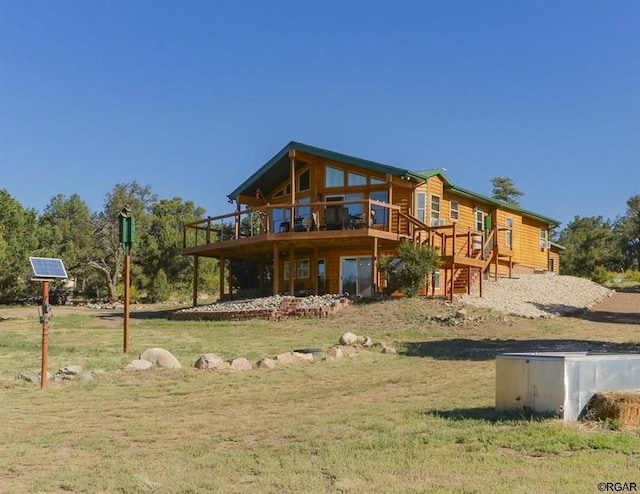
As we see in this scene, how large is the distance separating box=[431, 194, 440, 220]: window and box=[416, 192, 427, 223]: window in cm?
76

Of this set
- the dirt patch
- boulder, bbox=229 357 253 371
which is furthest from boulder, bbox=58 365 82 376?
the dirt patch

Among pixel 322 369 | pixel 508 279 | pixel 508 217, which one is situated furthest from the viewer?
pixel 508 217

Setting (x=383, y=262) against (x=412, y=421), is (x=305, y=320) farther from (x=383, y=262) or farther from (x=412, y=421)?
(x=412, y=421)

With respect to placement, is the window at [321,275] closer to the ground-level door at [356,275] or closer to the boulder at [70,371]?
the ground-level door at [356,275]

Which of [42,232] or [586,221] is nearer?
[42,232]

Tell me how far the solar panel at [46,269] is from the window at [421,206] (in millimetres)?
Answer: 18665

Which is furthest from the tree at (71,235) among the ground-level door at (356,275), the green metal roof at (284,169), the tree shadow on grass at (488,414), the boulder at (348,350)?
the tree shadow on grass at (488,414)

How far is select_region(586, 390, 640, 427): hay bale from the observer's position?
6770 millimetres

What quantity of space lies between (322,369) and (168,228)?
34.6 m

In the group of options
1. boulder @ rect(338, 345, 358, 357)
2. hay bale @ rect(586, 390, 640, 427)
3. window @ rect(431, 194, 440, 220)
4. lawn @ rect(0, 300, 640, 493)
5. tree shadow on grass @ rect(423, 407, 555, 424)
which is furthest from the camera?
window @ rect(431, 194, 440, 220)

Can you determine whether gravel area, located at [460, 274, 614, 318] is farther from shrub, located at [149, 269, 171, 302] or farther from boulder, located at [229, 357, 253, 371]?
shrub, located at [149, 269, 171, 302]

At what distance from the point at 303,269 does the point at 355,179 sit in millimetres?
4626

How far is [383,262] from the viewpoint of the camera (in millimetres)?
24031

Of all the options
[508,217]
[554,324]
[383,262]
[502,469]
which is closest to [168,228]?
[508,217]
